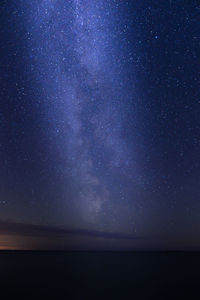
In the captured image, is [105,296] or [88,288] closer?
[105,296]

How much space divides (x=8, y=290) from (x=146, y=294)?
7.27m

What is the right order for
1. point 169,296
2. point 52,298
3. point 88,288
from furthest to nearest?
point 88,288 < point 169,296 < point 52,298

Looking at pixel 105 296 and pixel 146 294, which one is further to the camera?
pixel 146 294

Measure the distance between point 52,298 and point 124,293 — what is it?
3.72 metres

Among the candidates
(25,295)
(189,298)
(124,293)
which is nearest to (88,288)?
(124,293)

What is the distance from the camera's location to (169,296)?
13617mm

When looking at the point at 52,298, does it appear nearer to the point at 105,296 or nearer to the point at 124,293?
the point at 105,296

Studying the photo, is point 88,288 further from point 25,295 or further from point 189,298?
point 189,298

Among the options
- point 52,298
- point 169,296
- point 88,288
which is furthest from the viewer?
point 88,288

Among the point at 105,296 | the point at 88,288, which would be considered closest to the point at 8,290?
the point at 88,288

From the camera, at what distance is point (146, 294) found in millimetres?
14031

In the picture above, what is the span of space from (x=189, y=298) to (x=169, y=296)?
1103 mm

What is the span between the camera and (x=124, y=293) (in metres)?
14.0

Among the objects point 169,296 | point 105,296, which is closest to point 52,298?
point 105,296
